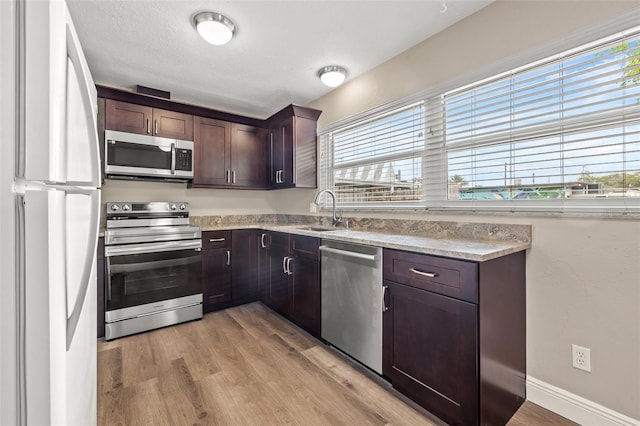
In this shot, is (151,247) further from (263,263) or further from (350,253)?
(350,253)

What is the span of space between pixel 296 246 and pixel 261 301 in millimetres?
1180

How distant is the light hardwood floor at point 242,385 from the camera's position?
5.22ft

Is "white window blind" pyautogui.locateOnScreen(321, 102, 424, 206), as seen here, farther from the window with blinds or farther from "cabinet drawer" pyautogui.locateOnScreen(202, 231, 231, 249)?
"cabinet drawer" pyautogui.locateOnScreen(202, 231, 231, 249)

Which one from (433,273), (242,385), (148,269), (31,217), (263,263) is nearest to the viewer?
(31,217)

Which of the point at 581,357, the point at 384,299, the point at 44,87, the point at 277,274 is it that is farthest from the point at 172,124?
the point at 581,357

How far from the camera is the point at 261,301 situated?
3482 millimetres

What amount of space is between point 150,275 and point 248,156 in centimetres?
173

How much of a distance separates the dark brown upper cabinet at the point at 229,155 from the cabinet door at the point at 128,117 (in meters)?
0.47

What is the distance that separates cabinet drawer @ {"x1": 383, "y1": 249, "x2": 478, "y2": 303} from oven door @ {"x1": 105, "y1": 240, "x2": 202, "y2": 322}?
6.74 ft

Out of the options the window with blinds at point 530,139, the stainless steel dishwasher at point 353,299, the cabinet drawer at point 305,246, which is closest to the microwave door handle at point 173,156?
the cabinet drawer at point 305,246

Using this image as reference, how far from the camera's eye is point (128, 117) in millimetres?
2873

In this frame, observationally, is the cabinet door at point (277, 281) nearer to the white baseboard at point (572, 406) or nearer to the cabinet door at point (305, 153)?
the cabinet door at point (305, 153)

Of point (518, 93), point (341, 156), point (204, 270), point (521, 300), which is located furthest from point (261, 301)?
point (518, 93)

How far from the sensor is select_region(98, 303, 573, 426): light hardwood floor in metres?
1.59
